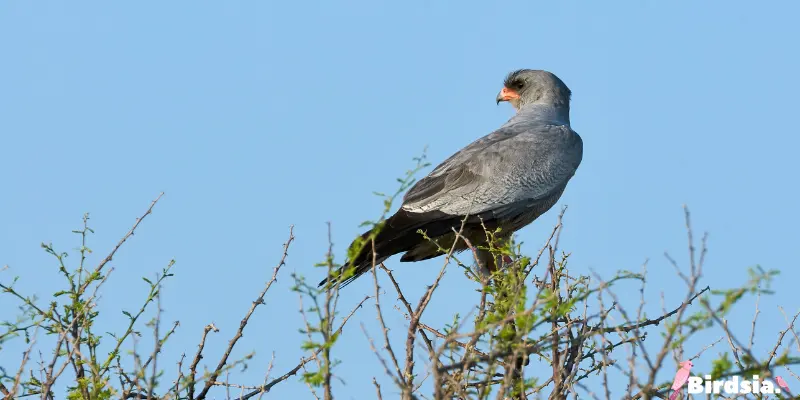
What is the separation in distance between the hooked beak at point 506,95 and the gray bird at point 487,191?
1.22m

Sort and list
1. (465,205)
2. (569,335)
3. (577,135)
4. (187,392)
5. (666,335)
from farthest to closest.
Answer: (577,135) < (465,205) < (569,335) < (187,392) < (666,335)

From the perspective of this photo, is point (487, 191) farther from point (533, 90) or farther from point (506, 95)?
point (506, 95)

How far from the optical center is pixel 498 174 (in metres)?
7.20

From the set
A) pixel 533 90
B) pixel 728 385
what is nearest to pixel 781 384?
pixel 728 385

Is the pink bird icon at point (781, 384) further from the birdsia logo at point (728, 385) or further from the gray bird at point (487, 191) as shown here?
the gray bird at point (487, 191)

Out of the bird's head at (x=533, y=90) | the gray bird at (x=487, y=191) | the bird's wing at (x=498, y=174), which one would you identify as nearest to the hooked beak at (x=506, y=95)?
the bird's head at (x=533, y=90)

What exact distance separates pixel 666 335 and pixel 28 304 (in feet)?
8.63

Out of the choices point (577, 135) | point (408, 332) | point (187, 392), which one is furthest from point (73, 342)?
point (577, 135)

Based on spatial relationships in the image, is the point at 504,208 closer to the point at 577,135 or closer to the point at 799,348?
the point at 577,135

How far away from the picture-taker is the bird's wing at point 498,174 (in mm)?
6988

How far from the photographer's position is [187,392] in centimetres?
430

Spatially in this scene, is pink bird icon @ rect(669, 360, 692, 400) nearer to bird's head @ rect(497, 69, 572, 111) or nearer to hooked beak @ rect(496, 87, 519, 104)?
bird's head @ rect(497, 69, 572, 111)

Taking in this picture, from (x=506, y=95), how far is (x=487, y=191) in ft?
7.71

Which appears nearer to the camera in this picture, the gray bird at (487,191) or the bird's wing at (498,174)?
the gray bird at (487,191)
